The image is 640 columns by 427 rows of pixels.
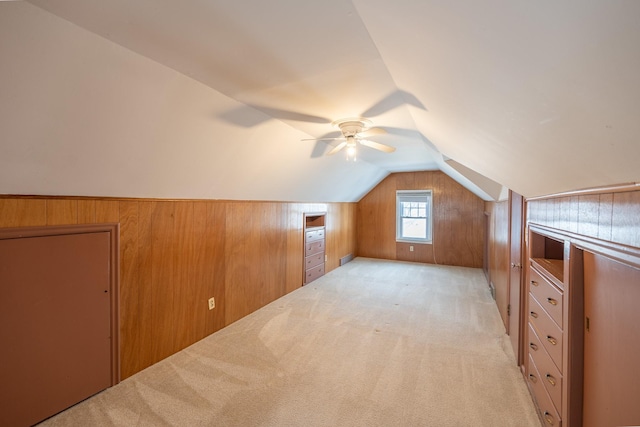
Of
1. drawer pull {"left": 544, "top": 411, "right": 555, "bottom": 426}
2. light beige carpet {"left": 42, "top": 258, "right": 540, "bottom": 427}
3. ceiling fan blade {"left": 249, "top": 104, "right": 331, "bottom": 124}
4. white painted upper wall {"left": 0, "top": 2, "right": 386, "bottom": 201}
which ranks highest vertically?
ceiling fan blade {"left": 249, "top": 104, "right": 331, "bottom": 124}

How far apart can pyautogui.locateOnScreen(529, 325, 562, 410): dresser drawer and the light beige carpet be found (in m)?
0.34

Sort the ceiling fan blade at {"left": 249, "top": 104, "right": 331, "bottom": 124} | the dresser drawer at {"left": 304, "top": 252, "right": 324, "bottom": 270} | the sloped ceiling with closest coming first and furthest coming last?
the sloped ceiling, the ceiling fan blade at {"left": 249, "top": 104, "right": 331, "bottom": 124}, the dresser drawer at {"left": 304, "top": 252, "right": 324, "bottom": 270}

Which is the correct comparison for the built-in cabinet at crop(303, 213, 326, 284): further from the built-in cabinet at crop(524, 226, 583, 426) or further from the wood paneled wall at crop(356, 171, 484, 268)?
the built-in cabinet at crop(524, 226, 583, 426)

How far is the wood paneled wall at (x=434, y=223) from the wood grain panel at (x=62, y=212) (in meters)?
5.79

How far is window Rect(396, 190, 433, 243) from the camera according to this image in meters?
6.27

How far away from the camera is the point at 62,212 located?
6.05 feet

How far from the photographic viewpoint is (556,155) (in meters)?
1.06

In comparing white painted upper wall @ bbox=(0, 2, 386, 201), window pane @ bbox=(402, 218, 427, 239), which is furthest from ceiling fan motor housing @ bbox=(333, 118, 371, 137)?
window pane @ bbox=(402, 218, 427, 239)

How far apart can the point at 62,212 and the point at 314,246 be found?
3.64 m

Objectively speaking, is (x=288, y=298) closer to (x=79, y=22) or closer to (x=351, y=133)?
(x=351, y=133)

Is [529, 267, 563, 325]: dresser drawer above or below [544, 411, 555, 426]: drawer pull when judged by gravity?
above

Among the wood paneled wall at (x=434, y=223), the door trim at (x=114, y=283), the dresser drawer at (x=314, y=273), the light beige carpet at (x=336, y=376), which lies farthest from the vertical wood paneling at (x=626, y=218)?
the wood paneled wall at (x=434, y=223)

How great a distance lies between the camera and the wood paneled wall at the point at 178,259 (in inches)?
79.6

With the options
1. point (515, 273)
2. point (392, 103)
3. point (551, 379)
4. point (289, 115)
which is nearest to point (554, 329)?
point (551, 379)
